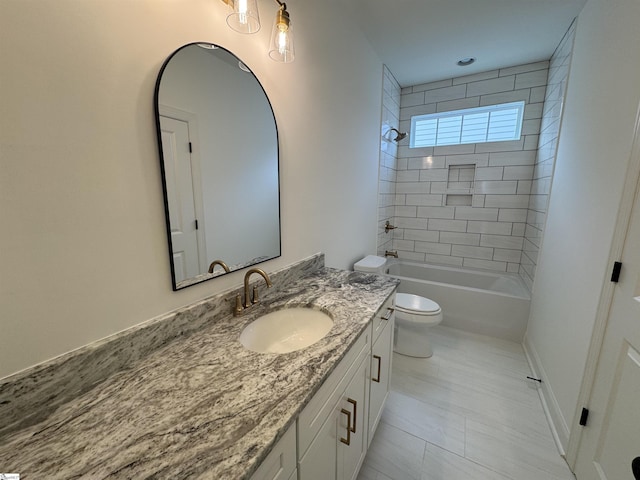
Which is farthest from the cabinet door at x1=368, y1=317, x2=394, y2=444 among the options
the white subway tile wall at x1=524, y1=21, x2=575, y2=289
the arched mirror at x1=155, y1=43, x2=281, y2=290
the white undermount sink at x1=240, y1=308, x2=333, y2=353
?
the white subway tile wall at x1=524, y1=21, x2=575, y2=289

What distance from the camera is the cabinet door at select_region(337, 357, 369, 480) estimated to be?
0.96m

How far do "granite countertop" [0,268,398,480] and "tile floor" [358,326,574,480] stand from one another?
3.28 feet

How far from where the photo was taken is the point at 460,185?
302 cm

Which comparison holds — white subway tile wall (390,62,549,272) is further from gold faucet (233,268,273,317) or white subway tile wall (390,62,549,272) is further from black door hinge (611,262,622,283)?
gold faucet (233,268,273,317)

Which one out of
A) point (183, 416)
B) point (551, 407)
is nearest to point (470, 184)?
point (551, 407)

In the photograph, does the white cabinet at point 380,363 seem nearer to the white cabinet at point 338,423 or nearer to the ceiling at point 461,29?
the white cabinet at point 338,423

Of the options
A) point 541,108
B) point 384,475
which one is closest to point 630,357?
point 384,475

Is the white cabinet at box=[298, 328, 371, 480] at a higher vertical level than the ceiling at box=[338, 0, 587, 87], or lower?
lower

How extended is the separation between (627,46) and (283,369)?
80.2 inches

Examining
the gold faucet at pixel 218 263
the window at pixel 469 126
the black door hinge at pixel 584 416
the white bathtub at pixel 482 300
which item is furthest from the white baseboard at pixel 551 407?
the window at pixel 469 126

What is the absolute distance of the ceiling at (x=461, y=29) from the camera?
1.77 metres

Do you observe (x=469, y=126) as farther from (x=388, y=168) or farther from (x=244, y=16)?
(x=244, y=16)

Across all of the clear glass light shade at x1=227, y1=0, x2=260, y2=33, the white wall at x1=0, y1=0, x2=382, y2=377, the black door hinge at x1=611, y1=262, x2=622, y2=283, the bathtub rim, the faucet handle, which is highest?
the clear glass light shade at x1=227, y1=0, x2=260, y2=33

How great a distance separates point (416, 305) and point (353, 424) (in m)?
1.38
